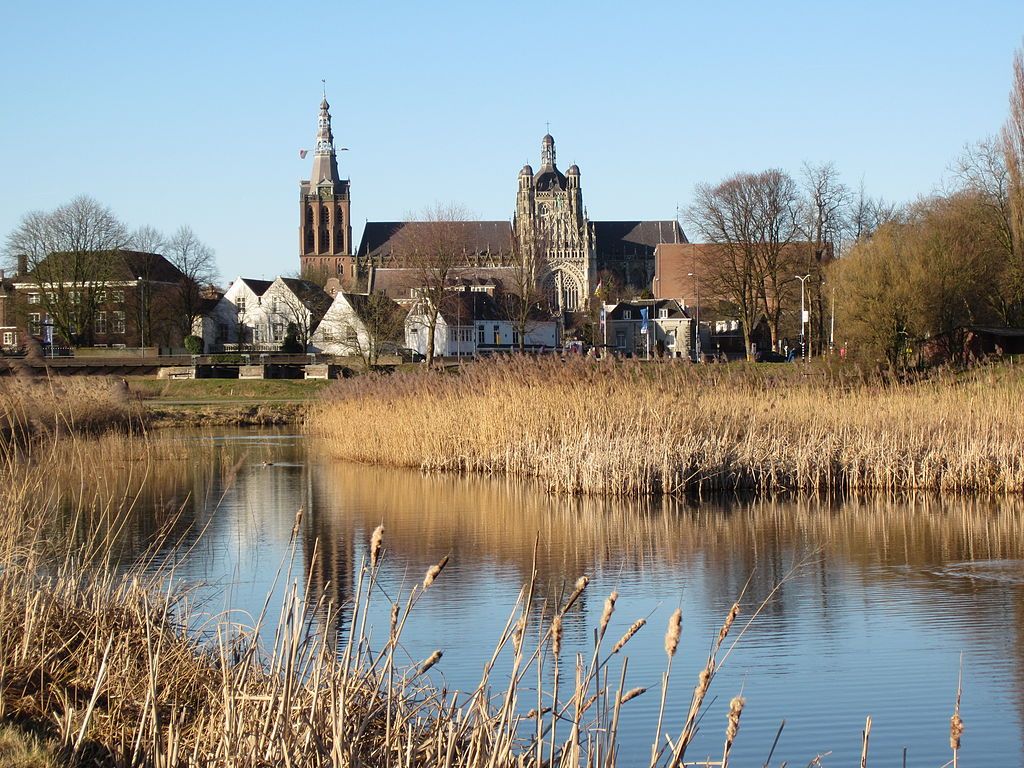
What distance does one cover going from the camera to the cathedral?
124625mm

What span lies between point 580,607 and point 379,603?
158cm

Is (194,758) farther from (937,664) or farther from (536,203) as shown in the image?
(536,203)

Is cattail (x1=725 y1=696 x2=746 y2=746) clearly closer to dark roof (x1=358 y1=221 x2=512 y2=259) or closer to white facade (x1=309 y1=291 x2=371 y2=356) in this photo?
white facade (x1=309 y1=291 x2=371 y2=356)

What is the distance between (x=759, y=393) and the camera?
59.6 feet

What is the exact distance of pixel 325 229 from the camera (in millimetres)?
127438

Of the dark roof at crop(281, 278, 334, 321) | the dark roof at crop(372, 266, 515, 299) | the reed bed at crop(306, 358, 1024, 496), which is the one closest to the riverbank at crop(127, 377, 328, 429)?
the reed bed at crop(306, 358, 1024, 496)

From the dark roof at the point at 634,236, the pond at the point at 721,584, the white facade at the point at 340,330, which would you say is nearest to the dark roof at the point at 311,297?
the white facade at the point at 340,330

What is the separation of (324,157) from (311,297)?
45441 millimetres

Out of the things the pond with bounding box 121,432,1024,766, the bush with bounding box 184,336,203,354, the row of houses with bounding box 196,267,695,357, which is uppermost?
the row of houses with bounding box 196,267,695,357

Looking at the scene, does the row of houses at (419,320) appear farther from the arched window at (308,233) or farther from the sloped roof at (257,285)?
the arched window at (308,233)

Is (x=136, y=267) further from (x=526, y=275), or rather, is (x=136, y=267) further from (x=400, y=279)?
(x=526, y=275)

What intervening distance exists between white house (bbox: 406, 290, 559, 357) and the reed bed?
181 feet

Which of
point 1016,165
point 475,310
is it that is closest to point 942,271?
point 1016,165

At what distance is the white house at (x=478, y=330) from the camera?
7662cm
